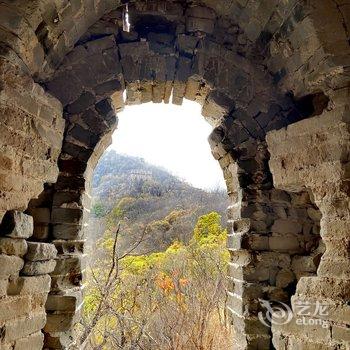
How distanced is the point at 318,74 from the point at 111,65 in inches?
76.1

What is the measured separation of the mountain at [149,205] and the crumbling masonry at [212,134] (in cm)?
854

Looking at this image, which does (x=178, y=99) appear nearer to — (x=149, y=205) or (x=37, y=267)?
(x=37, y=267)

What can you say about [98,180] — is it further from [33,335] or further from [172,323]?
[33,335]

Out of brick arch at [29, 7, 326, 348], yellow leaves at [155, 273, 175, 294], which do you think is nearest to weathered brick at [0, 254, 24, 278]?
brick arch at [29, 7, 326, 348]

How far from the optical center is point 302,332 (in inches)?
99.3

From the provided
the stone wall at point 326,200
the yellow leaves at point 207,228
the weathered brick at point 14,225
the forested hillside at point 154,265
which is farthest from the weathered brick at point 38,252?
the yellow leaves at point 207,228

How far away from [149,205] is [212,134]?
66.6ft

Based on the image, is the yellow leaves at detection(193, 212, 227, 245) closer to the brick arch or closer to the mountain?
the mountain

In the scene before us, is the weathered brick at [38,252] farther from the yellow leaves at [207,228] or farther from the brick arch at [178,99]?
the yellow leaves at [207,228]

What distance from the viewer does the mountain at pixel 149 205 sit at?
16922 mm

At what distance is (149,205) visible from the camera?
23734 mm

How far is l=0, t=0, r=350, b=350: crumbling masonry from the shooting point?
2.46 m

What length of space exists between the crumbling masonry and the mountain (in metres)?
8.54

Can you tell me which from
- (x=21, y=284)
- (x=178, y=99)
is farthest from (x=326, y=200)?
(x=21, y=284)
